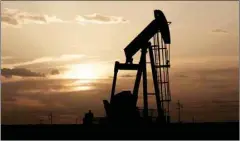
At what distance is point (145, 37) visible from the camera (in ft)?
69.8

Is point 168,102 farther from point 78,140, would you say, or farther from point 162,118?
point 78,140

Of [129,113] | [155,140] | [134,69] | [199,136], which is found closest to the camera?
[155,140]

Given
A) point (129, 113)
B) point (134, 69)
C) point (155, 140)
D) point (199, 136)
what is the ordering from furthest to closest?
point (134, 69) → point (129, 113) → point (199, 136) → point (155, 140)

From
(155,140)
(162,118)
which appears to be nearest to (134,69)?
(162,118)

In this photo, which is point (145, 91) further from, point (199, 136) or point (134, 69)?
point (199, 136)

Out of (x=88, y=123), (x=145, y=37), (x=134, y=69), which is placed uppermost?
(x=145, y=37)

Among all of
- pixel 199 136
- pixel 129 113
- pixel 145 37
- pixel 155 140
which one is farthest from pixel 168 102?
pixel 155 140

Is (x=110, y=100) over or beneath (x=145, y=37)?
beneath

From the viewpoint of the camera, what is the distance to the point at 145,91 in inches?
835

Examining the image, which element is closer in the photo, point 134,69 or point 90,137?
point 90,137

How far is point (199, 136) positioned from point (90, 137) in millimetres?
4022

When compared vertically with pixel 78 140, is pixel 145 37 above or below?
above

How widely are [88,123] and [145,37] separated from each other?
19.3 feet

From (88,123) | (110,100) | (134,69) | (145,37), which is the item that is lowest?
(88,123)
